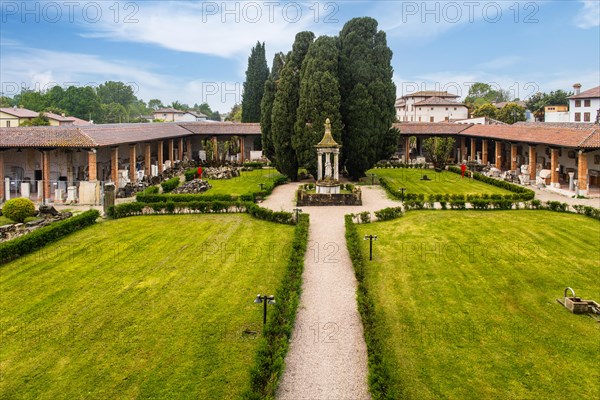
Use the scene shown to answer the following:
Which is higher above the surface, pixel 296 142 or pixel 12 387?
pixel 296 142

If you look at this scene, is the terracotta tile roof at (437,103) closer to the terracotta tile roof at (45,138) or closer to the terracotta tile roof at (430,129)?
the terracotta tile roof at (430,129)

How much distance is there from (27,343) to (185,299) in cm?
422

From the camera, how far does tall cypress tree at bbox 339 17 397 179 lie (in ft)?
119

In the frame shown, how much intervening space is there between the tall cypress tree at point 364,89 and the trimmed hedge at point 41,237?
62.7ft

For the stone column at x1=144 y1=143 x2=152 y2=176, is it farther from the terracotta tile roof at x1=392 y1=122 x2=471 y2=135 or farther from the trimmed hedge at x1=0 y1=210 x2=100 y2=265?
the terracotta tile roof at x1=392 y1=122 x2=471 y2=135

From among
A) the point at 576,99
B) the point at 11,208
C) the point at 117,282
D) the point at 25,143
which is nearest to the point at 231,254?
the point at 117,282

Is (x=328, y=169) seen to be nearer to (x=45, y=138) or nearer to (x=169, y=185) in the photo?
(x=169, y=185)

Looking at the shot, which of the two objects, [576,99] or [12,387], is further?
[576,99]

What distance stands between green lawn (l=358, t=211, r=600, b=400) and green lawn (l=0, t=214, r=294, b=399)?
3748mm

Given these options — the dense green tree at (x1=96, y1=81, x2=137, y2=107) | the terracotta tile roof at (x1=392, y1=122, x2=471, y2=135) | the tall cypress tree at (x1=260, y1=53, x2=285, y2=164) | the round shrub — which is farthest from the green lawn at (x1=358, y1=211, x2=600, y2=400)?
the dense green tree at (x1=96, y1=81, x2=137, y2=107)

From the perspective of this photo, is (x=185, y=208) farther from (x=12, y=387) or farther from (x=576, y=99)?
(x=576, y=99)

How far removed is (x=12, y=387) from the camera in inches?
405

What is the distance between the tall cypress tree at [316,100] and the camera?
115 feet

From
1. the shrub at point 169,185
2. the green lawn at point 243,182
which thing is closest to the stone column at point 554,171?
the green lawn at point 243,182
